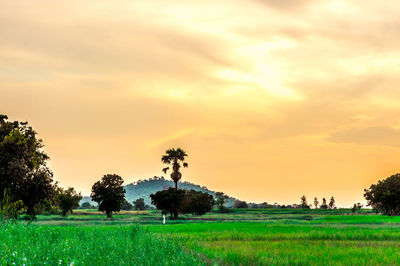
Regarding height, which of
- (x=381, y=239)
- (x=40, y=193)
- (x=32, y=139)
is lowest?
(x=381, y=239)

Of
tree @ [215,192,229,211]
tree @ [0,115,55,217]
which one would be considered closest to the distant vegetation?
tree @ [0,115,55,217]

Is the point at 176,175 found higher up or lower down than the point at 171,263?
higher up

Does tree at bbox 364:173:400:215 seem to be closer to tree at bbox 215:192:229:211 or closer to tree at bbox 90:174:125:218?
tree at bbox 90:174:125:218

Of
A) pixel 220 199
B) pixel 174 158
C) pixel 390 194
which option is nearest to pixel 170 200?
pixel 174 158

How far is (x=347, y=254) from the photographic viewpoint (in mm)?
21078

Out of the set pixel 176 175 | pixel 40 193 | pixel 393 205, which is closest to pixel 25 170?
pixel 40 193

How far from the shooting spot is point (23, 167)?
45625mm

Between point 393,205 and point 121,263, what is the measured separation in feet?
349

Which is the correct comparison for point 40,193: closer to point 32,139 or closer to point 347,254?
point 32,139

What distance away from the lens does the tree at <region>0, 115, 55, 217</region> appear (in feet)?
148

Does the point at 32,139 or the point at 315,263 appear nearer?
the point at 315,263

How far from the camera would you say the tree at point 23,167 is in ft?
148

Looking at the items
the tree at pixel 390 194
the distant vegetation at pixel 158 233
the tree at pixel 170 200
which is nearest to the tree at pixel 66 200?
the distant vegetation at pixel 158 233

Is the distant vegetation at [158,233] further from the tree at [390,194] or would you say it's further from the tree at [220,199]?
the tree at [220,199]
